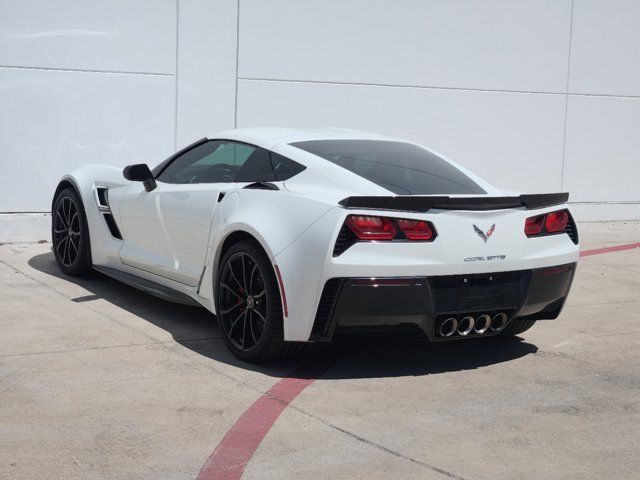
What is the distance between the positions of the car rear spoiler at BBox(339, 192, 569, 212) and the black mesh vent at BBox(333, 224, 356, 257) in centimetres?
13

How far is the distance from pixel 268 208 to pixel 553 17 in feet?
29.3

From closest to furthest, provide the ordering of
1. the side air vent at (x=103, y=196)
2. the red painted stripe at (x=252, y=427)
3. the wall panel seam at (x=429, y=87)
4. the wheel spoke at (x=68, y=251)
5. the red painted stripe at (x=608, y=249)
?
1. the red painted stripe at (x=252, y=427)
2. the side air vent at (x=103, y=196)
3. the wheel spoke at (x=68, y=251)
4. the red painted stripe at (x=608, y=249)
5. the wall panel seam at (x=429, y=87)

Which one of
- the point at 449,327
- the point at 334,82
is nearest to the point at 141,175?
the point at 449,327

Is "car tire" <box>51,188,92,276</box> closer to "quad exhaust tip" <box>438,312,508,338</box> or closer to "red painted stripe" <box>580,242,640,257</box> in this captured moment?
"quad exhaust tip" <box>438,312,508,338</box>

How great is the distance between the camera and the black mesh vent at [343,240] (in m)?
5.00

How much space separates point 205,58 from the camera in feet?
35.2

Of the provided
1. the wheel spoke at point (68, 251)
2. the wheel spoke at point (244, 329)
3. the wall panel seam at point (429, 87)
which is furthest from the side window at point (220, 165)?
the wall panel seam at point (429, 87)

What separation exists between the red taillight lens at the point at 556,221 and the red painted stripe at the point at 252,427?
5.03ft

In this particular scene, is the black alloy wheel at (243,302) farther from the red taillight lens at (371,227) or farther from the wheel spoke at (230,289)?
the red taillight lens at (371,227)

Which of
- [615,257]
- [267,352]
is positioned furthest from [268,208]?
[615,257]

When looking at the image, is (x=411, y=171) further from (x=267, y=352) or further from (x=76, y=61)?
(x=76, y=61)

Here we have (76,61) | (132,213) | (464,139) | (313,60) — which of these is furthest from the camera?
(464,139)

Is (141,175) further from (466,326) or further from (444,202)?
(466,326)

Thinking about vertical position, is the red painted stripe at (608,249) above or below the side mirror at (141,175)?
below
